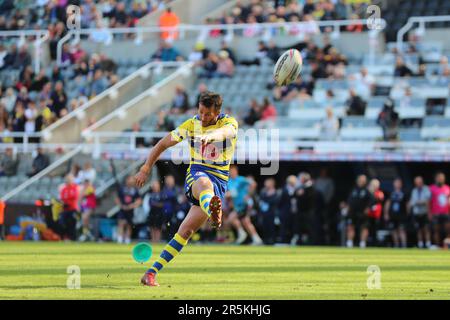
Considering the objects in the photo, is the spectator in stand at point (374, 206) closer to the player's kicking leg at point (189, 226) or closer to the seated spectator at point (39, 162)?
the seated spectator at point (39, 162)

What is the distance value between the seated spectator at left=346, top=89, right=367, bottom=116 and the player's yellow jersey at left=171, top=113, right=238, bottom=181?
54.1ft

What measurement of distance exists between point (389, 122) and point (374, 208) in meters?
2.30

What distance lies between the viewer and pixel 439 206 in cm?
2811

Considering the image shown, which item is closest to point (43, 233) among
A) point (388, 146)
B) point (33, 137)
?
point (33, 137)

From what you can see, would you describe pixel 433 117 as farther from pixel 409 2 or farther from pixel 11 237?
pixel 11 237

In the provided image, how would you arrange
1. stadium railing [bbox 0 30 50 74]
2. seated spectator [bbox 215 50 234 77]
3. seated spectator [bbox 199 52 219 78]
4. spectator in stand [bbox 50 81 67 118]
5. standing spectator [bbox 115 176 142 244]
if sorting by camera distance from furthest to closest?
stadium railing [bbox 0 30 50 74]
spectator in stand [bbox 50 81 67 118]
seated spectator [bbox 199 52 219 78]
seated spectator [bbox 215 50 234 77]
standing spectator [bbox 115 176 142 244]

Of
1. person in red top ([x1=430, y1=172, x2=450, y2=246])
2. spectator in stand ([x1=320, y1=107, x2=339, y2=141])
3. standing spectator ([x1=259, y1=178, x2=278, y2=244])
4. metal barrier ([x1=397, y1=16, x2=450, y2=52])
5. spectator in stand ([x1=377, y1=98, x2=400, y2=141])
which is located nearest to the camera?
person in red top ([x1=430, y1=172, x2=450, y2=246])

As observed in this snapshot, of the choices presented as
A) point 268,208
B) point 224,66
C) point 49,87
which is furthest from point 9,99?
point 268,208

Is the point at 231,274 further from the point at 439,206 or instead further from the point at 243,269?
the point at 439,206

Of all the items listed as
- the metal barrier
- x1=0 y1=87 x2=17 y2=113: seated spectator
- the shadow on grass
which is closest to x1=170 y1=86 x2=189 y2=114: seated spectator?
x1=0 y1=87 x2=17 y2=113: seated spectator

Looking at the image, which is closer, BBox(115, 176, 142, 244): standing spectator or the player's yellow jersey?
the player's yellow jersey

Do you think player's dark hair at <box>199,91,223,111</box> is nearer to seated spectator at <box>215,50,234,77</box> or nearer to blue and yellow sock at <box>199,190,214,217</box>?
blue and yellow sock at <box>199,190,214,217</box>

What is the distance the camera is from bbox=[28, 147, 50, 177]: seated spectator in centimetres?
3322
